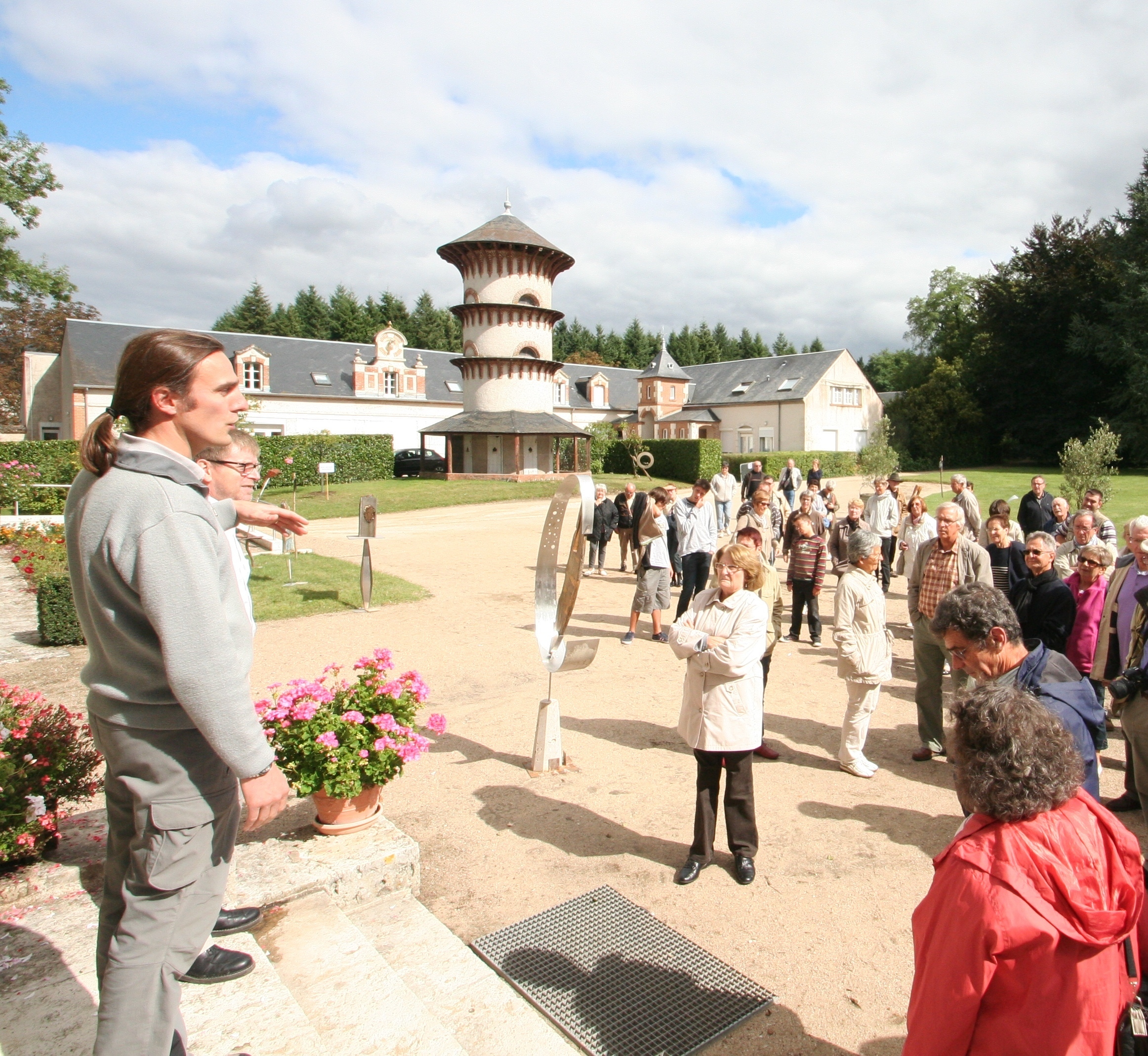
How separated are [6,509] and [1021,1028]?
33.1 m

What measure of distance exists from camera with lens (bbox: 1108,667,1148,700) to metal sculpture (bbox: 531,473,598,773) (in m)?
3.17

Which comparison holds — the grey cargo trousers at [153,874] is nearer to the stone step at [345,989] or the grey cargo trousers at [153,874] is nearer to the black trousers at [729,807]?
the stone step at [345,989]

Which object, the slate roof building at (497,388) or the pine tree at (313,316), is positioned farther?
the pine tree at (313,316)

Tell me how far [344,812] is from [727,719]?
219 centimetres

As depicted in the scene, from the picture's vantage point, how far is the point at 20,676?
8.64 metres

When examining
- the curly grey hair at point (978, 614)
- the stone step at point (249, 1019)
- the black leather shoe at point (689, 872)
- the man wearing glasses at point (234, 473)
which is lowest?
the black leather shoe at point (689, 872)

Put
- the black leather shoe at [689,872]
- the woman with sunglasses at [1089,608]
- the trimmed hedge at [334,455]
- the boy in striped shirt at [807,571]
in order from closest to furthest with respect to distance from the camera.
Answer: the black leather shoe at [689,872] → the woman with sunglasses at [1089,608] → the boy in striped shirt at [807,571] → the trimmed hedge at [334,455]

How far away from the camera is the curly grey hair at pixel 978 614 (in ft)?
10.8

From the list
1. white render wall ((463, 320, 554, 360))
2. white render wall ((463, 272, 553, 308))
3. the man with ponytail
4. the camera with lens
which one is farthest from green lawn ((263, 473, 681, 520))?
the man with ponytail

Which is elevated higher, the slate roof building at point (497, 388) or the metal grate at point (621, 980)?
the slate roof building at point (497, 388)

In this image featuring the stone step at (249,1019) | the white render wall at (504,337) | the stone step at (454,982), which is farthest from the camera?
the white render wall at (504,337)

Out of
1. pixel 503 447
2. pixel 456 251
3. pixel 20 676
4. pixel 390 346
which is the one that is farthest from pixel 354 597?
pixel 390 346

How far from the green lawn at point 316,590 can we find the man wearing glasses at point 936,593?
8.57 m

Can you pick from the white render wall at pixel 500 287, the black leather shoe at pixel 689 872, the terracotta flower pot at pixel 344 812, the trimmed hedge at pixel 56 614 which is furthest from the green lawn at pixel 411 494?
the black leather shoe at pixel 689 872
